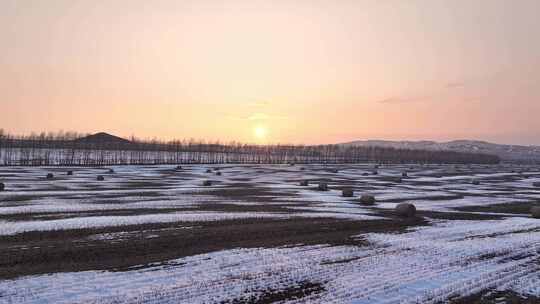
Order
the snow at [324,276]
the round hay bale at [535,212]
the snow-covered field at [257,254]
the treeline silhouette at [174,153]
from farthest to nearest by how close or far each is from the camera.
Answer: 1. the treeline silhouette at [174,153]
2. the round hay bale at [535,212]
3. the snow-covered field at [257,254]
4. the snow at [324,276]

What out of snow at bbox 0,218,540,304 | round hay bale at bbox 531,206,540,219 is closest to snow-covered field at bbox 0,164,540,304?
snow at bbox 0,218,540,304

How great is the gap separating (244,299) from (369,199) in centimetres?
2016

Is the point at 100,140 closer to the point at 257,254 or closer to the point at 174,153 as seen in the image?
the point at 174,153

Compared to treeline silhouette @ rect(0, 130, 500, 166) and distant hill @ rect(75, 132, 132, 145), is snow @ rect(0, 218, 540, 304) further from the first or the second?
distant hill @ rect(75, 132, 132, 145)

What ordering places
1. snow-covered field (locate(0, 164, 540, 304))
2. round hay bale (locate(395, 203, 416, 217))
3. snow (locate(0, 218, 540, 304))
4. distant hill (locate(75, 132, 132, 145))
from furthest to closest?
distant hill (locate(75, 132, 132, 145)), round hay bale (locate(395, 203, 416, 217)), snow-covered field (locate(0, 164, 540, 304)), snow (locate(0, 218, 540, 304))

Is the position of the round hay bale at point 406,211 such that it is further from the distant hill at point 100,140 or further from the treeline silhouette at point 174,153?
the distant hill at point 100,140

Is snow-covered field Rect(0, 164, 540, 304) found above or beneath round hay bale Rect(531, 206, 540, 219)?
beneath

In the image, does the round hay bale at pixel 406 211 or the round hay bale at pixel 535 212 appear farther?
the round hay bale at pixel 535 212

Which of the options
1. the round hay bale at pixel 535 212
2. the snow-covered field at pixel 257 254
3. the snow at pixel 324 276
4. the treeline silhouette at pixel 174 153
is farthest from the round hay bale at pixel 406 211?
the treeline silhouette at pixel 174 153

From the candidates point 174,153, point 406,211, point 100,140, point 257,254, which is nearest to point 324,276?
point 257,254

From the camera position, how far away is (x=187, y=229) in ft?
58.1

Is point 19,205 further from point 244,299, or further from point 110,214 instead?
point 244,299

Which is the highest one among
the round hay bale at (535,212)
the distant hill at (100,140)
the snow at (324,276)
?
the distant hill at (100,140)

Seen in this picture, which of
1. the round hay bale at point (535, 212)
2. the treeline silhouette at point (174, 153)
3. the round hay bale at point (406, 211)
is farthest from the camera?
the treeline silhouette at point (174, 153)
